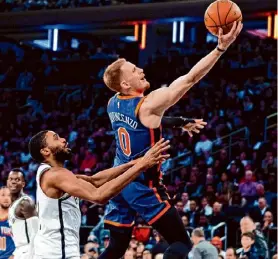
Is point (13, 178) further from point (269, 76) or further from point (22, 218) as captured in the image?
point (269, 76)

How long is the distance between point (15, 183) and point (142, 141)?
216cm

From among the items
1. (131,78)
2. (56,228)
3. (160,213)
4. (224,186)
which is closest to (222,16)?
(131,78)

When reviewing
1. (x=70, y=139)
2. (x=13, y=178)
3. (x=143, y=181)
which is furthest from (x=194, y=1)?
(x=143, y=181)

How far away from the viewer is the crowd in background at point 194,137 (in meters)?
14.3

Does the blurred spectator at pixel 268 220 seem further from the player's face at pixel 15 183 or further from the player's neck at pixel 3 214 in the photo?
the player's face at pixel 15 183

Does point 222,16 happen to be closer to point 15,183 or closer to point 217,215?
point 15,183

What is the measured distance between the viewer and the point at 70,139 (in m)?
21.7

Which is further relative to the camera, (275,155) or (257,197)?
(275,155)

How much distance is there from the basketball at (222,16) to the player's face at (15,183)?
271cm

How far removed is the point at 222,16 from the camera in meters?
6.65

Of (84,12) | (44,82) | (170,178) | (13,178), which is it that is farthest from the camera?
(44,82)

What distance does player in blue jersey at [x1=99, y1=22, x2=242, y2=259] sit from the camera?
20.8 feet

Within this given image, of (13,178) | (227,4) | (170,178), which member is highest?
(227,4)

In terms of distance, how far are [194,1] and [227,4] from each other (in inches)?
564
